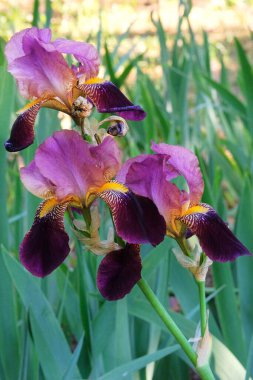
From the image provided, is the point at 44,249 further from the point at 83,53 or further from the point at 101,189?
the point at 83,53

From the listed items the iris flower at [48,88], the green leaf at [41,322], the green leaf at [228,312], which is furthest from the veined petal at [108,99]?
the green leaf at [228,312]

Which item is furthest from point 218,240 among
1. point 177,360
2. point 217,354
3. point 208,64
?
point 208,64

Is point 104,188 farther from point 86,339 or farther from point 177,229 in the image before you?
point 86,339

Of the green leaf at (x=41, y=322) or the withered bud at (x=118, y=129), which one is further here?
the green leaf at (x=41, y=322)

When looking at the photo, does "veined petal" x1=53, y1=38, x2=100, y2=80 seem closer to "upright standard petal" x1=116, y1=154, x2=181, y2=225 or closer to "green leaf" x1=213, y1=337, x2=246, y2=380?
"upright standard petal" x1=116, y1=154, x2=181, y2=225

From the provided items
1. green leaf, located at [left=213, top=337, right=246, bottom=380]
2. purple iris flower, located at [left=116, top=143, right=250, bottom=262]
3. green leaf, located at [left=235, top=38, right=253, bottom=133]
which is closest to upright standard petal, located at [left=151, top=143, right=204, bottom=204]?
purple iris flower, located at [left=116, top=143, right=250, bottom=262]

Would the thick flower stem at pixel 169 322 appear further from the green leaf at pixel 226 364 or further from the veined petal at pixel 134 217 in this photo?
the green leaf at pixel 226 364
